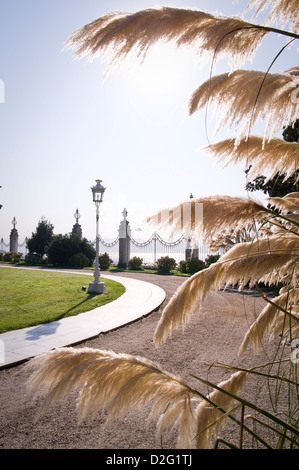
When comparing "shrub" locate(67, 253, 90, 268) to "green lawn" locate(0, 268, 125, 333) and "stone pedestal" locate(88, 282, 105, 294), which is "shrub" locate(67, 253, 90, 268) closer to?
"green lawn" locate(0, 268, 125, 333)

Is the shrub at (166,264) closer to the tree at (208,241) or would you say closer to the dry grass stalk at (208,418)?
the tree at (208,241)

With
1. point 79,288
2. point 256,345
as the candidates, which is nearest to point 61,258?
point 79,288

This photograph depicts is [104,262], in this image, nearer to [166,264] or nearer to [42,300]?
[166,264]

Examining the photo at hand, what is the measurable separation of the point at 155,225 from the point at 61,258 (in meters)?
27.2

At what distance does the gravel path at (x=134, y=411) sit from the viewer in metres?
3.09

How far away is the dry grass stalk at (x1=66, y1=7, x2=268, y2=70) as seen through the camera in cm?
124

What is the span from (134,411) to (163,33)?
4.75 feet

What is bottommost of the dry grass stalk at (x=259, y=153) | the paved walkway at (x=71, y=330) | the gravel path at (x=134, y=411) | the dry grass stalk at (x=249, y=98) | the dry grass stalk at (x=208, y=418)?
the gravel path at (x=134, y=411)

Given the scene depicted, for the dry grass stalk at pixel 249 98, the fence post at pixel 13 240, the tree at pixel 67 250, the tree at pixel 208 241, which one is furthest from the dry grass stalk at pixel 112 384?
the fence post at pixel 13 240

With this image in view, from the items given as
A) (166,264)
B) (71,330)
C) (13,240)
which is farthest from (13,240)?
(71,330)

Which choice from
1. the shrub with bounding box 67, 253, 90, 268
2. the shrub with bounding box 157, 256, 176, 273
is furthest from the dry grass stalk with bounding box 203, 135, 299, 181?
the shrub with bounding box 67, 253, 90, 268

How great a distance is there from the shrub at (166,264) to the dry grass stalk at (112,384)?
22530 millimetres

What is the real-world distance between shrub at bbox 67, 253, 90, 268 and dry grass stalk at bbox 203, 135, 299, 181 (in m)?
25.7
